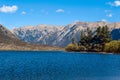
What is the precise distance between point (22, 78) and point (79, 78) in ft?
45.6

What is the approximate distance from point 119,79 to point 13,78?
25.3 meters

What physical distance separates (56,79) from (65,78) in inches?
134

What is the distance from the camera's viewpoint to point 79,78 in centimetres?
8275

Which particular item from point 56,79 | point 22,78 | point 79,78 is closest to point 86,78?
point 79,78

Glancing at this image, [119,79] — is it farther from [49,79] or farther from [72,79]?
[49,79]

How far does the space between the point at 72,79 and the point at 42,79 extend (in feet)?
23.7

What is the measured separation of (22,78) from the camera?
80875 mm

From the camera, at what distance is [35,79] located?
3113 inches

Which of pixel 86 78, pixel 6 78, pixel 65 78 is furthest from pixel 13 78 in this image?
pixel 86 78

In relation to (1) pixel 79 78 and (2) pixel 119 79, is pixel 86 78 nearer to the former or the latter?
(1) pixel 79 78

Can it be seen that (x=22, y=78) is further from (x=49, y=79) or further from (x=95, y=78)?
(x=95, y=78)

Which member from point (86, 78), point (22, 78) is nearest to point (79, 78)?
point (86, 78)

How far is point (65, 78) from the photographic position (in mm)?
82562

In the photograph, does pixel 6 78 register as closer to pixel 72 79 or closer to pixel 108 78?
pixel 72 79
